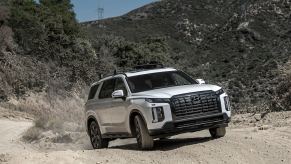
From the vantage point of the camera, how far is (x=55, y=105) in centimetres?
3450

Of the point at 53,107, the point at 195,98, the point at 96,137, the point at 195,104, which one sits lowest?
the point at 53,107

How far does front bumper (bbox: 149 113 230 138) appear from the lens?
12.9 meters

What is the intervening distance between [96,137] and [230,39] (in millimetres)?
38610

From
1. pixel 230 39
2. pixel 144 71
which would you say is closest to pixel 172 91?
pixel 144 71

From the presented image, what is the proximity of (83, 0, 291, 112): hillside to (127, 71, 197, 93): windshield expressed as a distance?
7.26m

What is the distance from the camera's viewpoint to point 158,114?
1278 cm

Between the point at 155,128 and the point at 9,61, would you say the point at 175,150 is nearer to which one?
the point at 155,128

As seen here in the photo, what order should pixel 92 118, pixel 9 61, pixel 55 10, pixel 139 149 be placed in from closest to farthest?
pixel 139 149, pixel 92 118, pixel 9 61, pixel 55 10

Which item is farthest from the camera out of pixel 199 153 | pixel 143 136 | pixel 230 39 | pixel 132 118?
A: pixel 230 39

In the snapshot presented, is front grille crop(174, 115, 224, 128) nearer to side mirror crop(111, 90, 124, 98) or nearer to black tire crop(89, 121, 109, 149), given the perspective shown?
side mirror crop(111, 90, 124, 98)

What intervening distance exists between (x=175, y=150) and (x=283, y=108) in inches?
369

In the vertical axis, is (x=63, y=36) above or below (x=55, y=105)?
above

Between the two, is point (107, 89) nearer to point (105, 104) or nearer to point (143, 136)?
point (105, 104)

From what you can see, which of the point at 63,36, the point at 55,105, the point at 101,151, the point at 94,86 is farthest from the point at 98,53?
the point at 101,151
